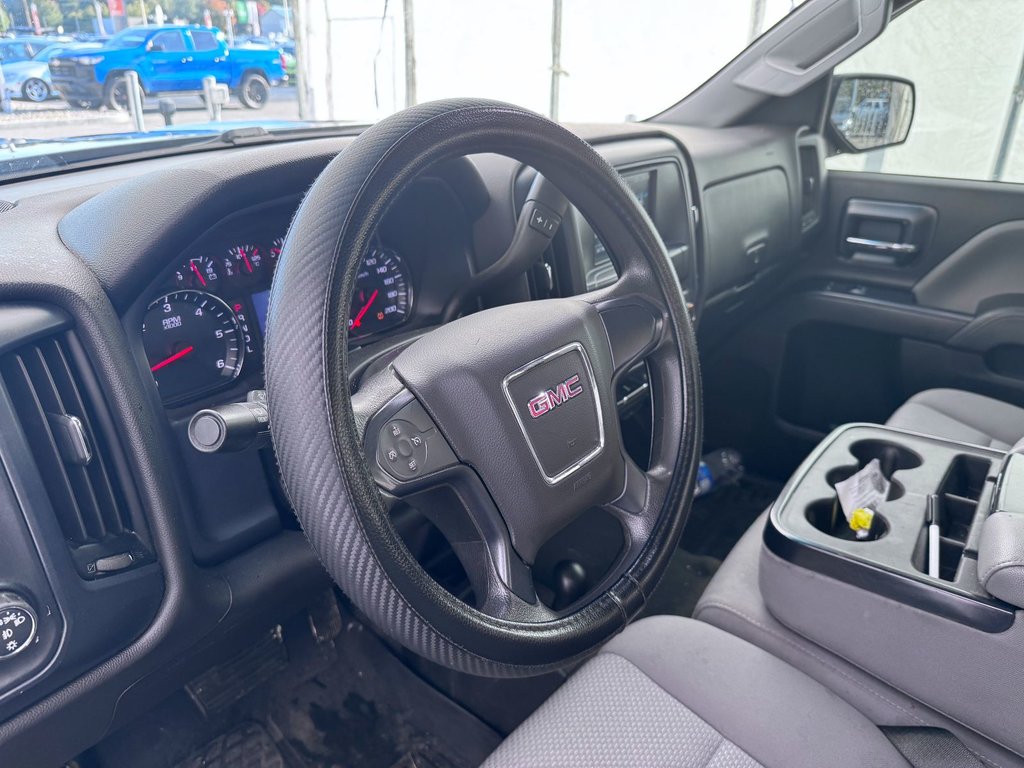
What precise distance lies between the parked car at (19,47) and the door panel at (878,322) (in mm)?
1754

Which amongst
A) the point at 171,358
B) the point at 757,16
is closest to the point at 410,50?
the point at 757,16

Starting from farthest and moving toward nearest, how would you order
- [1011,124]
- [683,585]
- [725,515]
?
1. [1011,124]
2. [725,515]
3. [683,585]

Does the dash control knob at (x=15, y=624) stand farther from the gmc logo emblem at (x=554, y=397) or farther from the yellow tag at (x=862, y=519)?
the yellow tag at (x=862, y=519)

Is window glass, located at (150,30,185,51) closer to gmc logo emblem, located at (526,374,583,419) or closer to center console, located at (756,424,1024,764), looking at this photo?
gmc logo emblem, located at (526,374,583,419)

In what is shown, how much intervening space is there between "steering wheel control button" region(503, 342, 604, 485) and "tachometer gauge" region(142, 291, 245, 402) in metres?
0.37

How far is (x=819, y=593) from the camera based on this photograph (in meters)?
1.04

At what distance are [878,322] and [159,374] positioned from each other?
6.18 ft

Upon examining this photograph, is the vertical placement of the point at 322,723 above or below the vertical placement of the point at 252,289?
below

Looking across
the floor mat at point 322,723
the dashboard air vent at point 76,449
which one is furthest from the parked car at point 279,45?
the floor mat at point 322,723

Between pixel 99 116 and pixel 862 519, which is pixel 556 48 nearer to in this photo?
pixel 99 116

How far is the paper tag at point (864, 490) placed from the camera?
118cm

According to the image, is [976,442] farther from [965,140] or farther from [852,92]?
[965,140]

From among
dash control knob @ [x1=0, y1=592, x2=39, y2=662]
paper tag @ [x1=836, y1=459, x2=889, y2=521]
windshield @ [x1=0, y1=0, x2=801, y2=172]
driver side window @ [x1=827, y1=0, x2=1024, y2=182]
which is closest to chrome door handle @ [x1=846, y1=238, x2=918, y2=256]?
driver side window @ [x1=827, y1=0, x2=1024, y2=182]

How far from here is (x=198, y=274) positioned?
3.25ft
